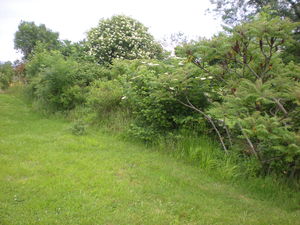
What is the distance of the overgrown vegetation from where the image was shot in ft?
12.1

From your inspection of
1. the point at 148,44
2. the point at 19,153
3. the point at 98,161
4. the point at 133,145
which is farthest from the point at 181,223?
the point at 148,44

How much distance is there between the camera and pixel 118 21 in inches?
487

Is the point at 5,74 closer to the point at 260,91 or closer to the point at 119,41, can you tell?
the point at 119,41

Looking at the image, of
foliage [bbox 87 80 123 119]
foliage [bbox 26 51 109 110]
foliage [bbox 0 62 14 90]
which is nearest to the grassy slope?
foliage [bbox 87 80 123 119]

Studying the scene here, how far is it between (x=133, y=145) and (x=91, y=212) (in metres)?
2.70

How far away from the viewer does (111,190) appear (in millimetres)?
3656

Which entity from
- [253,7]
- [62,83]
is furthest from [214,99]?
[253,7]

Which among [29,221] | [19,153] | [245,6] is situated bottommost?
[29,221]

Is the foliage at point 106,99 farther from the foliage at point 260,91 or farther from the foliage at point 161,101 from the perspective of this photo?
the foliage at point 260,91

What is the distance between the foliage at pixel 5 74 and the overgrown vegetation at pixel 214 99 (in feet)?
18.9

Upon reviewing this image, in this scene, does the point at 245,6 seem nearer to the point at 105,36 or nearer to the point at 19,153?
the point at 105,36

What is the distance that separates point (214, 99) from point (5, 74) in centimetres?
1276

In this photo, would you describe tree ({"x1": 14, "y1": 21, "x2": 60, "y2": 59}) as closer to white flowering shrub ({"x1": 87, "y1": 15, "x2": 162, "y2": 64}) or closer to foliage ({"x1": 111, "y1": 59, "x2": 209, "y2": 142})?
white flowering shrub ({"x1": 87, "y1": 15, "x2": 162, "y2": 64})

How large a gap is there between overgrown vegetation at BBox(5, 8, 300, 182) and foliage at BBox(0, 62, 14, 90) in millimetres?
5771
